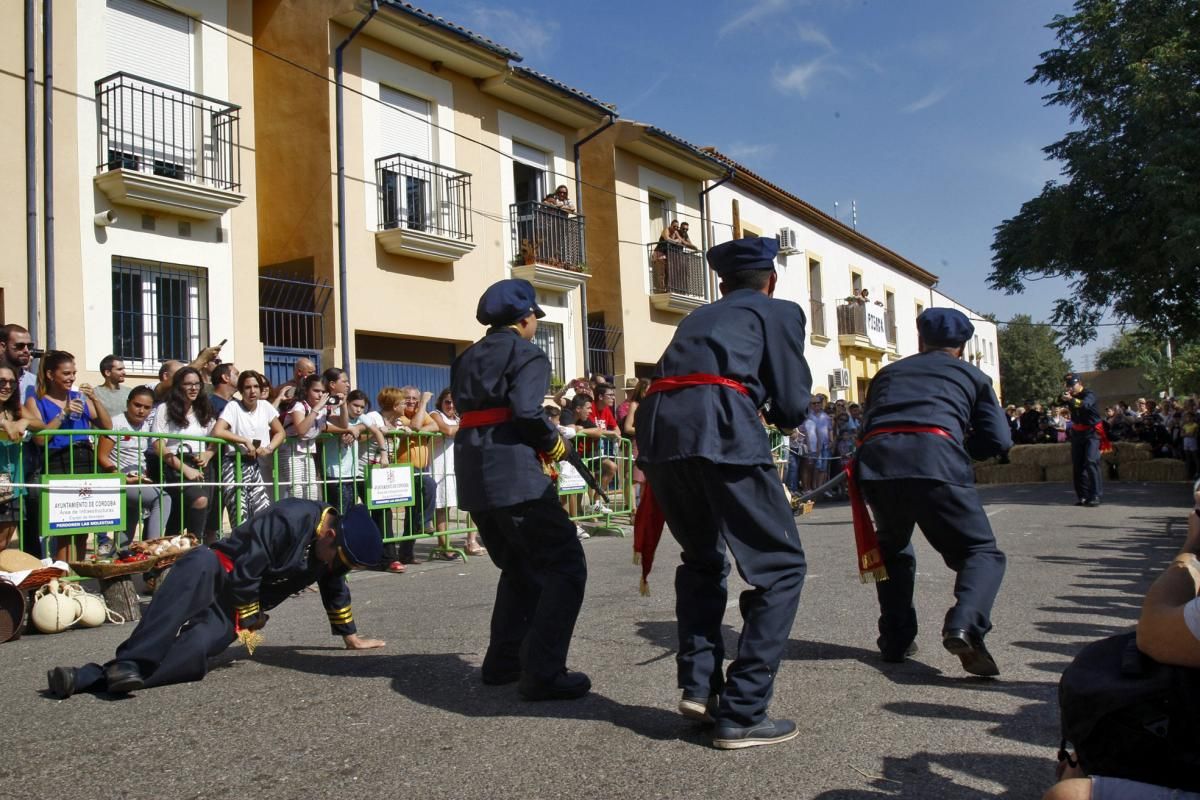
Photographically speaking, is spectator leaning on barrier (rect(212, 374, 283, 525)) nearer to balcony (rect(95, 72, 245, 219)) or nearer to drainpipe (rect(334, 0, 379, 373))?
balcony (rect(95, 72, 245, 219))

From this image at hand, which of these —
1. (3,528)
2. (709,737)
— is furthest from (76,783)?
(3,528)

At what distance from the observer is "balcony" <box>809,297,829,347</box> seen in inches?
1203

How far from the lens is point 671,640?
5.69 m

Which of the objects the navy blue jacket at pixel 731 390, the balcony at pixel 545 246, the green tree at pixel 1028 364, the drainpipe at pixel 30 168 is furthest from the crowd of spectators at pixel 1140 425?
the green tree at pixel 1028 364

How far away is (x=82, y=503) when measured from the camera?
7.45 m

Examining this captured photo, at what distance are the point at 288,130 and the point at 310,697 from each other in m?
13.2

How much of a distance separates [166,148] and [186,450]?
261 inches

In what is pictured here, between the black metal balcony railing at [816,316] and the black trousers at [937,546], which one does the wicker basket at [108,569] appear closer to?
the black trousers at [937,546]

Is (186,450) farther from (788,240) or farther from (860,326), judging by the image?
(860,326)

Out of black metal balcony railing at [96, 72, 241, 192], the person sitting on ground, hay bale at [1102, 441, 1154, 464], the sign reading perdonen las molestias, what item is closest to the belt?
the person sitting on ground

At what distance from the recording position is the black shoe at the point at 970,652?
4535mm

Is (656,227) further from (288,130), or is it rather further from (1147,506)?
Result: (1147,506)

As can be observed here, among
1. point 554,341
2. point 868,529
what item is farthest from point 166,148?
point 868,529

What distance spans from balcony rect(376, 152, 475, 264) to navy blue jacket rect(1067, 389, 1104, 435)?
9.35 metres
